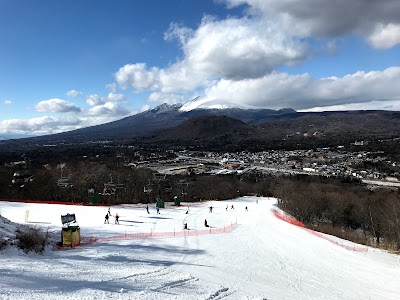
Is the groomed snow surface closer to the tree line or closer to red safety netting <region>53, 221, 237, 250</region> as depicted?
red safety netting <region>53, 221, 237, 250</region>

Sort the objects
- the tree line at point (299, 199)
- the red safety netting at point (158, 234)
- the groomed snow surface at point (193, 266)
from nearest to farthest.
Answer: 1. the groomed snow surface at point (193, 266)
2. the red safety netting at point (158, 234)
3. the tree line at point (299, 199)

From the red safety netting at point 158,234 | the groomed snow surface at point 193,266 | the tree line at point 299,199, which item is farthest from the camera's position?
the tree line at point 299,199

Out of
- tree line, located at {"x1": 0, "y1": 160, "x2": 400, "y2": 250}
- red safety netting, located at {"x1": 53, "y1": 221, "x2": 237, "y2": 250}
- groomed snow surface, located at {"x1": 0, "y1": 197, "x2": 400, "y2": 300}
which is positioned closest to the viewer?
groomed snow surface, located at {"x1": 0, "y1": 197, "x2": 400, "y2": 300}

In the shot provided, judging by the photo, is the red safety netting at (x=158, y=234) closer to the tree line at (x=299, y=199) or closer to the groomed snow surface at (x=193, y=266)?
the groomed snow surface at (x=193, y=266)

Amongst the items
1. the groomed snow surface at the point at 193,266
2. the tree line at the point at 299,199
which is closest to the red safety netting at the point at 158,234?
the groomed snow surface at the point at 193,266

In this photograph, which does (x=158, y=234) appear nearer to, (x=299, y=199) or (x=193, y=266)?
(x=193, y=266)

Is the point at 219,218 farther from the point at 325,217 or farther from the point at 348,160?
the point at 348,160

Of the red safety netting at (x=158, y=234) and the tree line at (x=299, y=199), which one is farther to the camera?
the tree line at (x=299, y=199)

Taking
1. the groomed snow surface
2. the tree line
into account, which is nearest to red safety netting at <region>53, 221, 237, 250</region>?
the groomed snow surface
